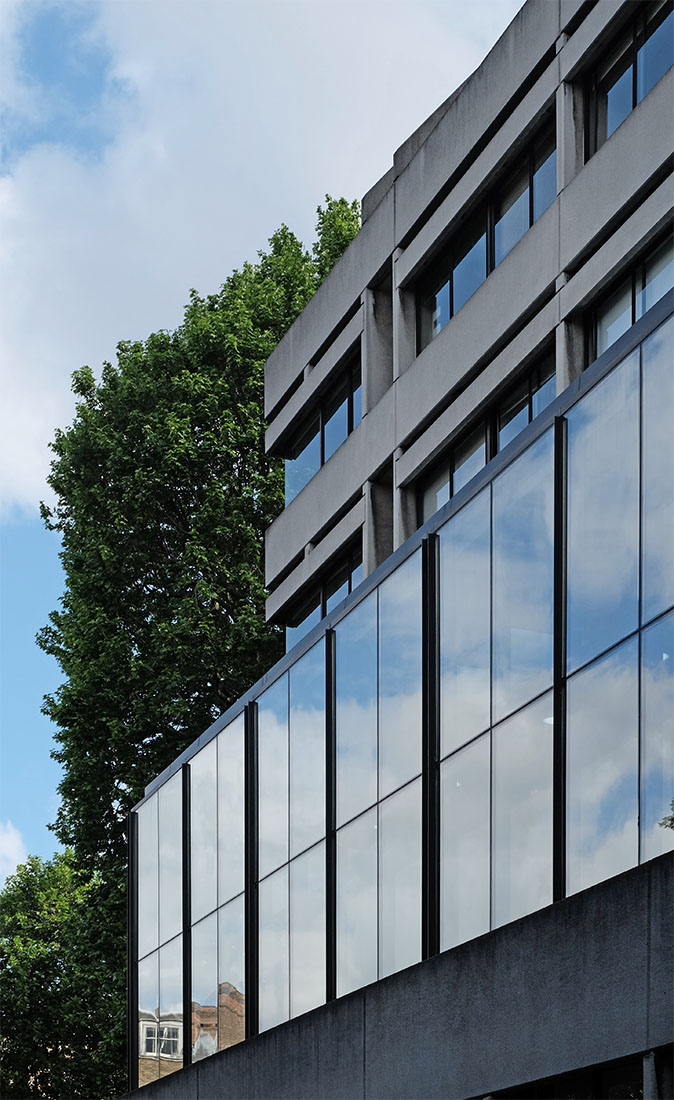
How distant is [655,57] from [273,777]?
38.1 feet

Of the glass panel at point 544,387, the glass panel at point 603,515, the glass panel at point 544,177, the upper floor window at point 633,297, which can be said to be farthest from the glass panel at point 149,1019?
the glass panel at point 603,515

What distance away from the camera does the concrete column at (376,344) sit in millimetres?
29625

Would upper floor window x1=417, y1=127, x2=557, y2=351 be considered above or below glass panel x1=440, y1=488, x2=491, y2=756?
above

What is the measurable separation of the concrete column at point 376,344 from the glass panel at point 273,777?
22.2 feet

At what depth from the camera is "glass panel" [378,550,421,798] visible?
19.6 metres

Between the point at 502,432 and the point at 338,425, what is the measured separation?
7.90 metres

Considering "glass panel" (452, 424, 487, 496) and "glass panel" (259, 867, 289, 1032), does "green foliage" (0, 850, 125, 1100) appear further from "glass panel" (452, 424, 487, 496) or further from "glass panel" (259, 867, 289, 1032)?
"glass panel" (452, 424, 487, 496)

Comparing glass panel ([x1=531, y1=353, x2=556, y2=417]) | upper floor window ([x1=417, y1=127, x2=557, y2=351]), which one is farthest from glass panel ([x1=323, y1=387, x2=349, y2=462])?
glass panel ([x1=531, y1=353, x2=556, y2=417])

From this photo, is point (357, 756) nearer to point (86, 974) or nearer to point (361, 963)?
point (361, 963)

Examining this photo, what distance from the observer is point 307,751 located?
23.4 meters

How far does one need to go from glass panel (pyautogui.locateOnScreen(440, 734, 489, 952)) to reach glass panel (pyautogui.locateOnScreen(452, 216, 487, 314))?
9.75 metres

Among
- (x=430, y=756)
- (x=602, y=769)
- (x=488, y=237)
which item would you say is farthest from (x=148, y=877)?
(x=602, y=769)

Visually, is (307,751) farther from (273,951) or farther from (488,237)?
(488,237)

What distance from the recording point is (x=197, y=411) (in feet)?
135
